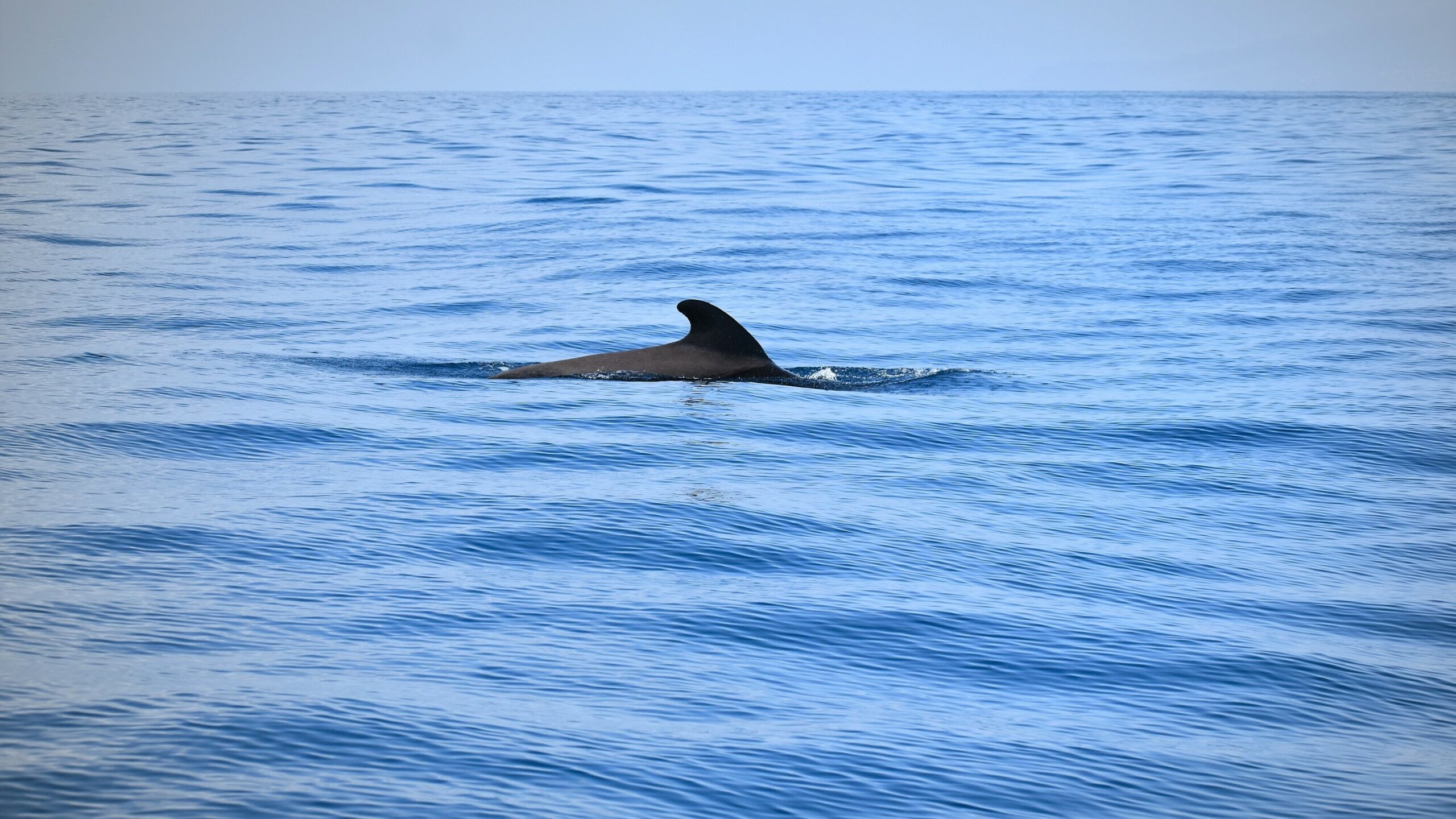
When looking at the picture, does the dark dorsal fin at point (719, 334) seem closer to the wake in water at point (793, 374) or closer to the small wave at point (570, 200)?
the wake in water at point (793, 374)

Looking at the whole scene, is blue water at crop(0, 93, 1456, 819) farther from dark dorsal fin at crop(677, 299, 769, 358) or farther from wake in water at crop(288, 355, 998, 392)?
dark dorsal fin at crop(677, 299, 769, 358)

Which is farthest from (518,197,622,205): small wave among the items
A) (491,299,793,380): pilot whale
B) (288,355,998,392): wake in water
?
(491,299,793,380): pilot whale

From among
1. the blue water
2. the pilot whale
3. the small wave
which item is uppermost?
→ the small wave

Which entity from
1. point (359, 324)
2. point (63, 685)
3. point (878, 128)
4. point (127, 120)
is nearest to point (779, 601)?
point (63, 685)

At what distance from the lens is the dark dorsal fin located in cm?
1188

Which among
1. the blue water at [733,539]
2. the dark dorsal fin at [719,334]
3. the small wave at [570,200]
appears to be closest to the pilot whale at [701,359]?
the dark dorsal fin at [719,334]

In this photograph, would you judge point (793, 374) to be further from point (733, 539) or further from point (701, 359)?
point (733, 539)

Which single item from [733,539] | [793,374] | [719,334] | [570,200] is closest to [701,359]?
[719,334]

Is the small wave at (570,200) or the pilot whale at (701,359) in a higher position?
the small wave at (570,200)

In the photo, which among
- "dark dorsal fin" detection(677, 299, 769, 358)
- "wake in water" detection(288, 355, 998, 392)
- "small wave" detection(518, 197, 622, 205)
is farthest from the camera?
"small wave" detection(518, 197, 622, 205)

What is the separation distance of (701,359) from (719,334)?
292 mm

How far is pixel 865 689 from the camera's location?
5613 mm

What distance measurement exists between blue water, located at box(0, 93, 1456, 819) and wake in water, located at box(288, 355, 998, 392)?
0.08 metres

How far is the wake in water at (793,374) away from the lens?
12414mm
